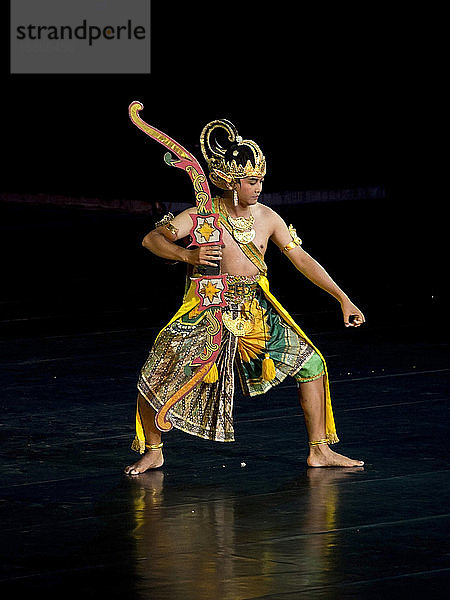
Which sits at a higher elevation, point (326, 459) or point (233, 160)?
point (233, 160)

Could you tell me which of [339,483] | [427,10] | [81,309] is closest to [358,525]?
[339,483]

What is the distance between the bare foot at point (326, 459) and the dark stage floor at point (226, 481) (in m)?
0.04

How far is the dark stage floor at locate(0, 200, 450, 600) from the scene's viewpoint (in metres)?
3.53

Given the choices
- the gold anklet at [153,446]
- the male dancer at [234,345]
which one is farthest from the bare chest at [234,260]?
the gold anklet at [153,446]

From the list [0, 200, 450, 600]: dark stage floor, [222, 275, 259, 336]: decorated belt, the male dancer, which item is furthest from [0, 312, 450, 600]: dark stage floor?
[222, 275, 259, 336]: decorated belt

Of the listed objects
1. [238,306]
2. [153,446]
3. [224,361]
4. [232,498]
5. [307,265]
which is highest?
[307,265]

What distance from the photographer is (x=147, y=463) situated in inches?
187

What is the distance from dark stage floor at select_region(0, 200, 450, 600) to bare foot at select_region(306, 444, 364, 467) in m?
0.04

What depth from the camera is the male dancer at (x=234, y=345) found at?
476 cm

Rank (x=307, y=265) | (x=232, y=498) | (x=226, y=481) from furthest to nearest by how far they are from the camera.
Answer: (x=307, y=265), (x=226, y=481), (x=232, y=498)

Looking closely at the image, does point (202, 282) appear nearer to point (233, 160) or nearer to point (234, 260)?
point (234, 260)

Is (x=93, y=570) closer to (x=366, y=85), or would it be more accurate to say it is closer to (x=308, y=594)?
(x=308, y=594)

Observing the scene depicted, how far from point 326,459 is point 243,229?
82cm

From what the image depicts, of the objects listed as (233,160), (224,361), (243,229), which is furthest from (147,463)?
(233,160)
